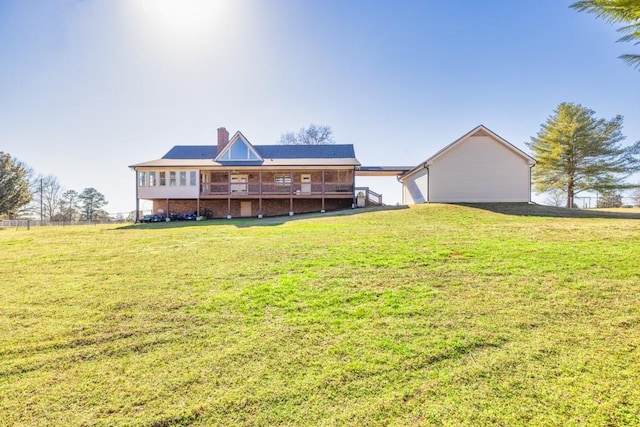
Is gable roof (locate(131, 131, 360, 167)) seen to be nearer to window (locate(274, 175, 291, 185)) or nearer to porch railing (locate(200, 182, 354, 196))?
window (locate(274, 175, 291, 185))

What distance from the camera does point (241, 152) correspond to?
26.2 metres

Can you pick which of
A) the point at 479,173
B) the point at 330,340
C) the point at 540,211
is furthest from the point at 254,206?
the point at 330,340

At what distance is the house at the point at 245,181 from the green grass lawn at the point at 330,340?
56.6ft

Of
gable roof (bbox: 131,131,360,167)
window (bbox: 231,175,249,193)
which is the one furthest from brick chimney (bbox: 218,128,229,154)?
window (bbox: 231,175,249,193)

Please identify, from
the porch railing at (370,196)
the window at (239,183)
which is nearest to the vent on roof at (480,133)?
the porch railing at (370,196)

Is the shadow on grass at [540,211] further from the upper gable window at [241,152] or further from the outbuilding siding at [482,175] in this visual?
the upper gable window at [241,152]

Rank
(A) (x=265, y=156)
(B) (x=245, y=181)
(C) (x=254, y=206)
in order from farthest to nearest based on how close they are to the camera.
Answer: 1. (A) (x=265, y=156)
2. (B) (x=245, y=181)
3. (C) (x=254, y=206)

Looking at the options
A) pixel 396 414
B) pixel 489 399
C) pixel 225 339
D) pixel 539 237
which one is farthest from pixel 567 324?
pixel 539 237

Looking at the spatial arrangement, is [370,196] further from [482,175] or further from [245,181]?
[245,181]

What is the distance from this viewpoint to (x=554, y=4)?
35.2 ft

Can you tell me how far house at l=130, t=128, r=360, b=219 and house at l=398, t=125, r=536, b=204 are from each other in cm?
637

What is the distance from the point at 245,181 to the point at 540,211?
21108 mm

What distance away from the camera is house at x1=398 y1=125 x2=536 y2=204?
20.3 meters

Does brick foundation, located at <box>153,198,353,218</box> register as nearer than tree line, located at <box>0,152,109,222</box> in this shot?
Yes
